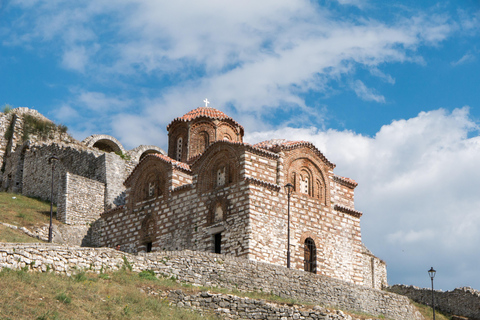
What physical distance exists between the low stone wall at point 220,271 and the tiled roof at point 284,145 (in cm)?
651

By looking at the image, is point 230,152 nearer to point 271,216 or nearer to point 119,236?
point 271,216

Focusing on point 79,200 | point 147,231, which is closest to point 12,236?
point 147,231

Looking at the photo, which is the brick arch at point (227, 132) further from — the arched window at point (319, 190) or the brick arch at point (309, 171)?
the arched window at point (319, 190)

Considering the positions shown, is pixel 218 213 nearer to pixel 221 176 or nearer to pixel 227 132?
pixel 221 176

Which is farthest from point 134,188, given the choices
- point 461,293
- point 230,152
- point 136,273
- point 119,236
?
point 461,293

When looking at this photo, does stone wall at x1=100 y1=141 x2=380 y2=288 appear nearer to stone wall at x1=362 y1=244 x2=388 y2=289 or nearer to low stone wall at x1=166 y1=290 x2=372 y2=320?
low stone wall at x1=166 y1=290 x2=372 y2=320

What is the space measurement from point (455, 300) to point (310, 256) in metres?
10.3

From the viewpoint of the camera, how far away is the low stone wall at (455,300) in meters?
37.0

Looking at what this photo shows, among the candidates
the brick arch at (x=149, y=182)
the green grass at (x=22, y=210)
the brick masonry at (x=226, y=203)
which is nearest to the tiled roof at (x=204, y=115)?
the brick masonry at (x=226, y=203)

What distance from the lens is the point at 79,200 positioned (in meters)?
38.8

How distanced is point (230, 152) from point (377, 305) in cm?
899

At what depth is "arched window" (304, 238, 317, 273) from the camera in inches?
1254

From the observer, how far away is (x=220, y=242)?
31422mm

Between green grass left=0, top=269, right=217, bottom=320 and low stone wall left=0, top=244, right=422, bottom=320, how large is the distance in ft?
2.04
